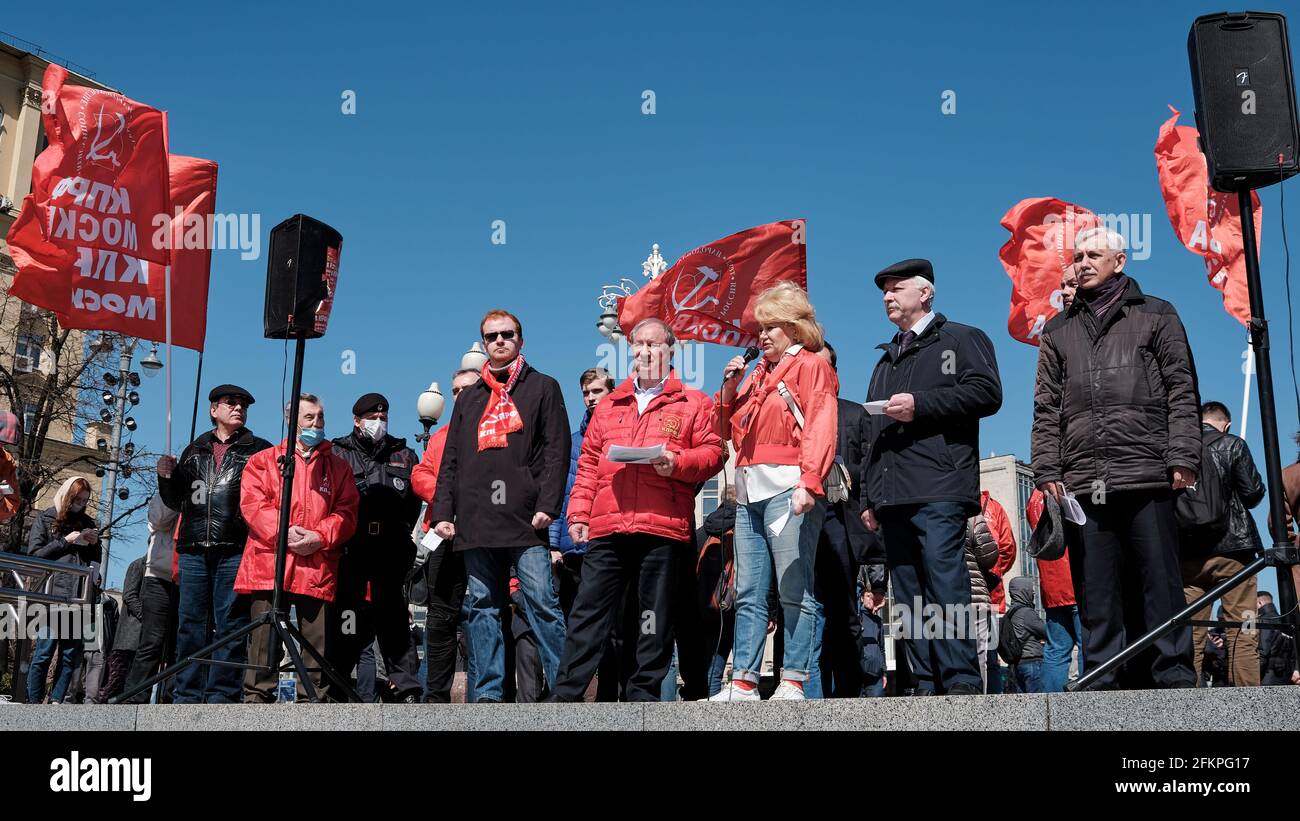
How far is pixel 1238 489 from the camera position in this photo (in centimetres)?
744

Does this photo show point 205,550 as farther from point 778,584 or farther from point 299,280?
point 778,584

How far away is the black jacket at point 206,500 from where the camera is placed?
316 inches

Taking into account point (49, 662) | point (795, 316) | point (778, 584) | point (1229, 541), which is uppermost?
point (795, 316)

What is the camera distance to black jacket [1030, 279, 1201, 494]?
18.1 ft

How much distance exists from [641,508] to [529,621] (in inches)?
43.5

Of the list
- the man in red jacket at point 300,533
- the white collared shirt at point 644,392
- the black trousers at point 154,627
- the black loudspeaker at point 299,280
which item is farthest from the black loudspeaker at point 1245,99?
the black trousers at point 154,627

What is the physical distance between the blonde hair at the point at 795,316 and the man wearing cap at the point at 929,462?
0.40 meters

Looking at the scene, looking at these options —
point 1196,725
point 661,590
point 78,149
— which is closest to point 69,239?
point 78,149

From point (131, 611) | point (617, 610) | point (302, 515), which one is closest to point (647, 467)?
point (617, 610)

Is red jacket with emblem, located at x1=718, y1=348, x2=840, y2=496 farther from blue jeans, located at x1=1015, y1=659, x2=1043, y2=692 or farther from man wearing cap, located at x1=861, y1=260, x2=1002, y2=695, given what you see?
blue jeans, located at x1=1015, y1=659, x2=1043, y2=692

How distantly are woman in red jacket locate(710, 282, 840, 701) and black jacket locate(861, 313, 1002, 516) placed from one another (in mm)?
357
